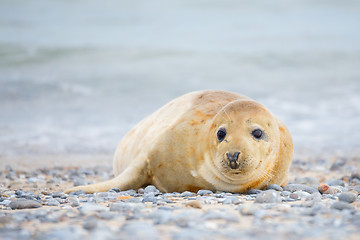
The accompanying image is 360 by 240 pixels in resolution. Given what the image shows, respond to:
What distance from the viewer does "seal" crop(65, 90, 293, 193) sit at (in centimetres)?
357

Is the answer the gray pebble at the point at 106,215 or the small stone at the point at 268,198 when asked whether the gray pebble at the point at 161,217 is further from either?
the small stone at the point at 268,198

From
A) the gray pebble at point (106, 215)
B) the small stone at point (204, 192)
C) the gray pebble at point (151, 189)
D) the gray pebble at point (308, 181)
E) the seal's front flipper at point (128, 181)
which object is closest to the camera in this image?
the gray pebble at point (106, 215)

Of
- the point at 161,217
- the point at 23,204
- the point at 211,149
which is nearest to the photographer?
the point at 161,217

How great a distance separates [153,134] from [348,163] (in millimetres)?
4346

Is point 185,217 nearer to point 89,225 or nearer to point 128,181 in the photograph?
point 89,225

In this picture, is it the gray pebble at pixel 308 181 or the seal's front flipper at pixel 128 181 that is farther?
the gray pebble at pixel 308 181

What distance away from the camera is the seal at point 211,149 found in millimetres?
3574

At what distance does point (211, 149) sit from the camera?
3766 millimetres

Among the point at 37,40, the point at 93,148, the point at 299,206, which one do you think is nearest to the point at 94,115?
the point at 93,148

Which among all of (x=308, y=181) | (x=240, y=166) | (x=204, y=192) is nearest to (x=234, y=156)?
(x=240, y=166)

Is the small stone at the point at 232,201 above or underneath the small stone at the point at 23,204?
above

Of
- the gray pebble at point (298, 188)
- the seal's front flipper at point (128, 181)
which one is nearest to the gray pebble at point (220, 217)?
the gray pebble at point (298, 188)

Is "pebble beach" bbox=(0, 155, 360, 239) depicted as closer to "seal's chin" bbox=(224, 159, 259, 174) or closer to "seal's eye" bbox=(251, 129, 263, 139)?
"seal's chin" bbox=(224, 159, 259, 174)

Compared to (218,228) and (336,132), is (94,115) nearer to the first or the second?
(336,132)
